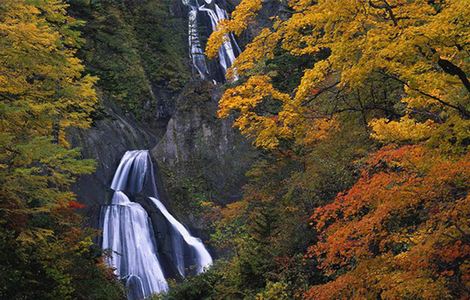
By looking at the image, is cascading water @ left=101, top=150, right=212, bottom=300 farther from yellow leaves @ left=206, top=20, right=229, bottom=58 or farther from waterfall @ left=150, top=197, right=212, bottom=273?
yellow leaves @ left=206, top=20, right=229, bottom=58

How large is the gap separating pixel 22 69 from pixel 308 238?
25.7ft

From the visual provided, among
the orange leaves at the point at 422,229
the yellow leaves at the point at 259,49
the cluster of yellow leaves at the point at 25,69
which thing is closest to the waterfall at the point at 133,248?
the cluster of yellow leaves at the point at 25,69

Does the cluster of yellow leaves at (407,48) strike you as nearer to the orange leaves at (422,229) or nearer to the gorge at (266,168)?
the gorge at (266,168)

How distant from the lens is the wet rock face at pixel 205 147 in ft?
76.3

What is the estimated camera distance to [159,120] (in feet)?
104

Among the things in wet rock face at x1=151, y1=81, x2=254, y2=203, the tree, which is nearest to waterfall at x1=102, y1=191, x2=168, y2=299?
wet rock face at x1=151, y1=81, x2=254, y2=203

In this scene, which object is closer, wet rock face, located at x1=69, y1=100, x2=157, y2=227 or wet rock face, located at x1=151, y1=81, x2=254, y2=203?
wet rock face, located at x1=69, y1=100, x2=157, y2=227

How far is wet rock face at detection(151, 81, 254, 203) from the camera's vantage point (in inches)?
916

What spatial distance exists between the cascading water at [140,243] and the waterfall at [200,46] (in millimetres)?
15427

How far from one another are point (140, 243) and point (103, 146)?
22.7ft

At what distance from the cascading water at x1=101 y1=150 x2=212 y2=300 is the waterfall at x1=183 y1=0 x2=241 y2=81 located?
50.6 ft

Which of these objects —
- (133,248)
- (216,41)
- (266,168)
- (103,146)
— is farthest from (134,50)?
(216,41)

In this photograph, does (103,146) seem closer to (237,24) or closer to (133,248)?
(133,248)

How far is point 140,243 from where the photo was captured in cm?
1838
